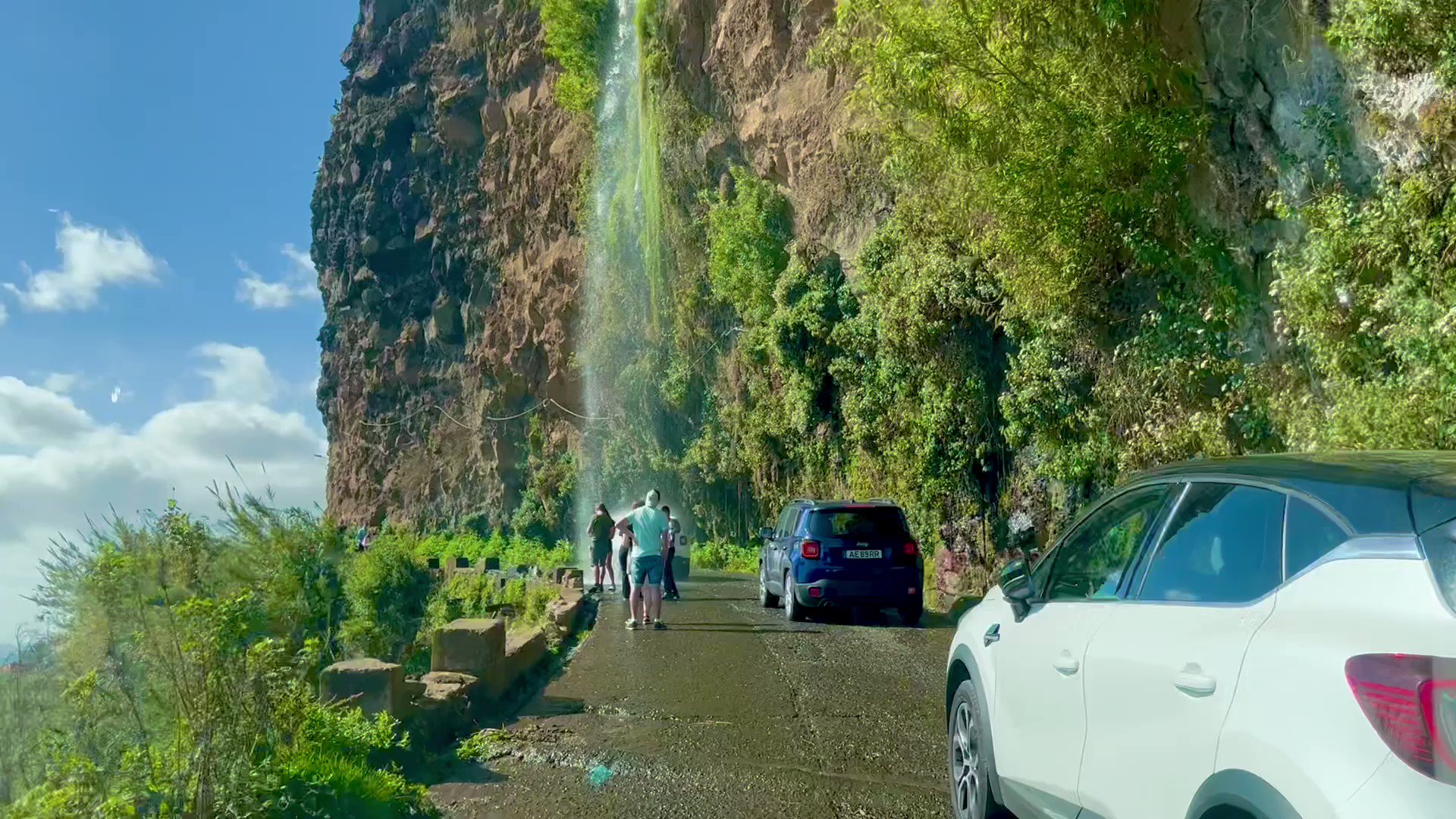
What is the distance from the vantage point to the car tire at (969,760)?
520 centimetres

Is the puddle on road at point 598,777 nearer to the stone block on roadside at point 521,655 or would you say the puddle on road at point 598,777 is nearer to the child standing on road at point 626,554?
the stone block on roadside at point 521,655

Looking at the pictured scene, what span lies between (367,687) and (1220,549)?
19.1 ft

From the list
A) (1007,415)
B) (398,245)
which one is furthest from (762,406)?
(398,245)

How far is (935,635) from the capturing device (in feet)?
48.8

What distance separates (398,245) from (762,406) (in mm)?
37086

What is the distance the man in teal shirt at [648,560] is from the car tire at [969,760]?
31.0 ft

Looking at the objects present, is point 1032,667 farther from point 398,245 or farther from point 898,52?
point 398,245

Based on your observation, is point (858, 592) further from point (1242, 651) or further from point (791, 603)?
point (1242, 651)

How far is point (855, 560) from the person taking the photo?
16.2 m

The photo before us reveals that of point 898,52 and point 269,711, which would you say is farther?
point 898,52

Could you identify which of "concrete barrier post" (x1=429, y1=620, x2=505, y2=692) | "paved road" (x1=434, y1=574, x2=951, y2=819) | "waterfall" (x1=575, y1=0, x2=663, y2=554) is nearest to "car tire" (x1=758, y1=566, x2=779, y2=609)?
"paved road" (x1=434, y1=574, x2=951, y2=819)

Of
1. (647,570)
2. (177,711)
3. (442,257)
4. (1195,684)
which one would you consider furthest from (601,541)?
(442,257)

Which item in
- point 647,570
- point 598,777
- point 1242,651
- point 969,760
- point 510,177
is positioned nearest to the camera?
point 1242,651

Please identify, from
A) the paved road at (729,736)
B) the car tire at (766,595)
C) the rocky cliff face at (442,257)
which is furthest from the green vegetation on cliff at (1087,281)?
the rocky cliff face at (442,257)
